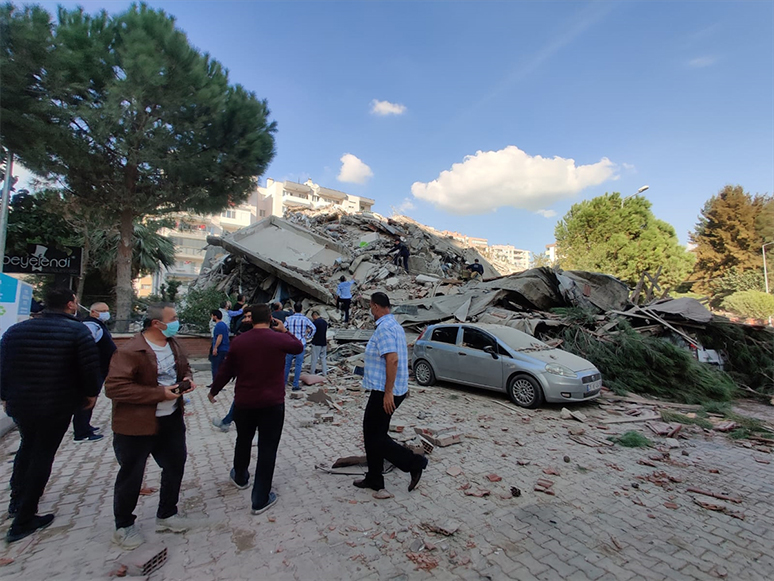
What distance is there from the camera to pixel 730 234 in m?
34.9

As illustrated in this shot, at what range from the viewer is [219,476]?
4207 millimetres

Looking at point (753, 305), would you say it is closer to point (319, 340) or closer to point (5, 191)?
point (319, 340)

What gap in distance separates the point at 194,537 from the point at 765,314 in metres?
33.9

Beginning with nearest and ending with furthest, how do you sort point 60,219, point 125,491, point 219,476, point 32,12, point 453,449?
point 125,491
point 219,476
point 453,449
point 32,12
point 60,219

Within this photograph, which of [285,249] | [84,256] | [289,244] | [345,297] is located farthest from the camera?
[289,244]

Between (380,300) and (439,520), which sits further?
(380,300)

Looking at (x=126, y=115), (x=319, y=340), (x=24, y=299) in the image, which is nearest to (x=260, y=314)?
(x=319, y=340)

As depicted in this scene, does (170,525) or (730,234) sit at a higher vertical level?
(730,234)

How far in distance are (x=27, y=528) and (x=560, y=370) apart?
7.40 meters

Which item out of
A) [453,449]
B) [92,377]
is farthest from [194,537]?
[453,449]

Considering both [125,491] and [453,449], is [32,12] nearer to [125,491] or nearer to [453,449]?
[125,491]

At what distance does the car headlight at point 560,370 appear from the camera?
23.6 feet

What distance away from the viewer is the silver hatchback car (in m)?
7.18

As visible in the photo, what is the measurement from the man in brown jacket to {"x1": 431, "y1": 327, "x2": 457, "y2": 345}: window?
256 inches
